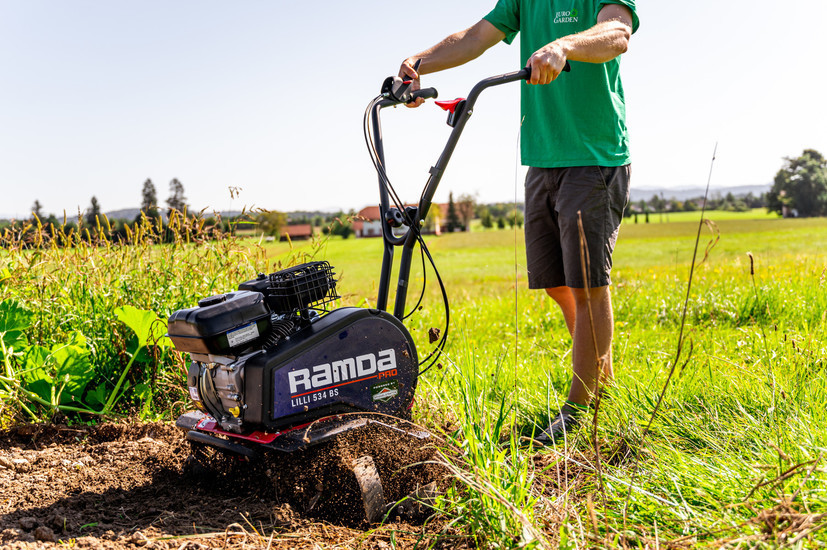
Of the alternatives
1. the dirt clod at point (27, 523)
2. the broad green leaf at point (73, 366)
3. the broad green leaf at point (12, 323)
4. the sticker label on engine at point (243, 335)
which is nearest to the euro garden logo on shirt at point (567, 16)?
the sticker label on engine at point (243, 335)

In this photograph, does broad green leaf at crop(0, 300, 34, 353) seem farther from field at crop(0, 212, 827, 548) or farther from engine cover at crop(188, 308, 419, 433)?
engine cover at crop(188, 308, 419, 433)

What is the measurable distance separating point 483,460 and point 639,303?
4.01m

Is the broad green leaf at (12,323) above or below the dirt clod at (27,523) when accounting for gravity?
above

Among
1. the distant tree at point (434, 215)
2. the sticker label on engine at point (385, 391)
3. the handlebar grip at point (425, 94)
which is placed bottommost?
the sticker label on engine at point (385, 391)

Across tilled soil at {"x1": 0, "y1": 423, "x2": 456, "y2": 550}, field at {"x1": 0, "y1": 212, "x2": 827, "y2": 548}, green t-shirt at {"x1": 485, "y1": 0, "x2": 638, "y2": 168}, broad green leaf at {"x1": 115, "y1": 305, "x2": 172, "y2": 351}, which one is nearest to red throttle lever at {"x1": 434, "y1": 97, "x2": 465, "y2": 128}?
green t-shirt at {"x1": 485, "y1": 0, "x2": 638, "y2": 168}

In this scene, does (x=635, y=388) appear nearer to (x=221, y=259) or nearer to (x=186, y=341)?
(x=186, y=341)

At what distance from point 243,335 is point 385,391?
585mm

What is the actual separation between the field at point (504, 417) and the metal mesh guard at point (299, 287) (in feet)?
1.98

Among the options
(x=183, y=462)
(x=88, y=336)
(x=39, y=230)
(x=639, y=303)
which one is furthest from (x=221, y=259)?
(x=639, y=303)

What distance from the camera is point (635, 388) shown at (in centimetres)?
299

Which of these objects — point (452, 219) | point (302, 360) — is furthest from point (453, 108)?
point (452, 219)

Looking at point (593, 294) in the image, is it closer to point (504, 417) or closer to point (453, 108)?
point (504, 417)

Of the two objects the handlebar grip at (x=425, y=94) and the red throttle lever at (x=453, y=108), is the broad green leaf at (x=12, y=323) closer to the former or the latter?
the handlebar grip at (x=425, y=94)

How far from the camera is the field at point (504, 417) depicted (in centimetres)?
184
